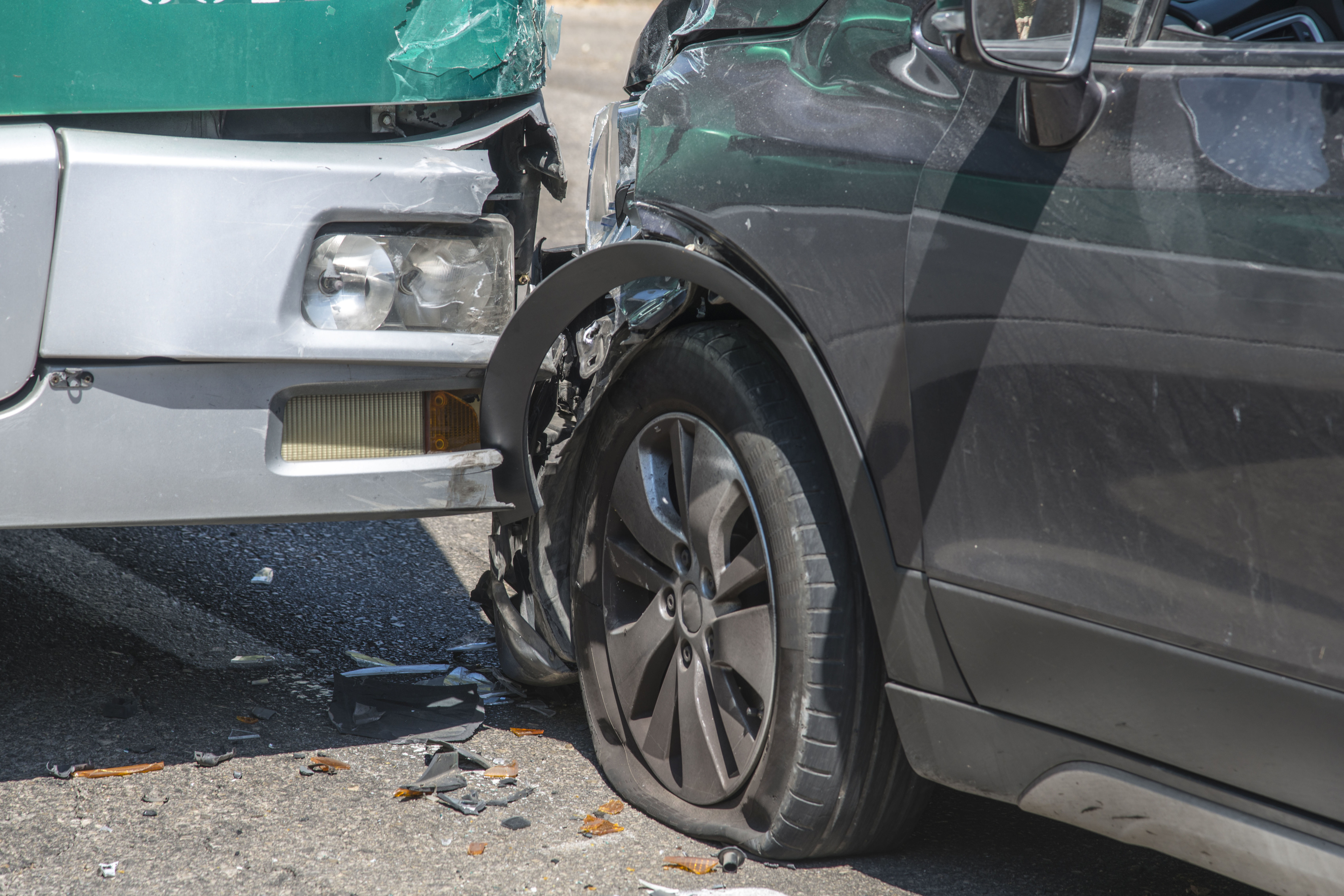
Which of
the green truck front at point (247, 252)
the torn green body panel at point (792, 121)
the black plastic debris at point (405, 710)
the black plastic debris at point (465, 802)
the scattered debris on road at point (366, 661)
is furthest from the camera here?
the scattered debris on road at point (366, 661)

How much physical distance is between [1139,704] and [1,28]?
2.22 m

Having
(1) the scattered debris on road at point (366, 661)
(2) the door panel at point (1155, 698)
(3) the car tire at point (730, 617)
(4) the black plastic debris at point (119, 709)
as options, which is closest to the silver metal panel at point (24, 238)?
(4) the black plastic debris at point (119, 709)

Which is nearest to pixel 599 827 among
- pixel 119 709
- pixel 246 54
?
pixel 119 709

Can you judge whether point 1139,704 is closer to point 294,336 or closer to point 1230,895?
point 1230,895

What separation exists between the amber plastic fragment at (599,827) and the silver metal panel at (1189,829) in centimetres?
92

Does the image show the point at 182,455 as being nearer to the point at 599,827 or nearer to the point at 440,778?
the point at 440,778

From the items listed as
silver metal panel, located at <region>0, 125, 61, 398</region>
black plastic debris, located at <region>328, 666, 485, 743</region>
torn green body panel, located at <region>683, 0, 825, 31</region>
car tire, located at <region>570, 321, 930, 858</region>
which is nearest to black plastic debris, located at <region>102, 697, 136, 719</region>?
black plastic debris, located at <region>328, 666, 485, 743</region>

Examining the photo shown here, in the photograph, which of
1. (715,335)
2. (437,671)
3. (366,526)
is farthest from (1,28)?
(366,526)

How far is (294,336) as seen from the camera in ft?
8.09

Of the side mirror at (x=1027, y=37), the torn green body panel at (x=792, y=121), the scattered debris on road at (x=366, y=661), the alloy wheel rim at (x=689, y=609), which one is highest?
the side mirror at (x=1027, y=37)

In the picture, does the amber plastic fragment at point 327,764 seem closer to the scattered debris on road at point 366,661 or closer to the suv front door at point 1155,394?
the scattered debris on road at point 366,661

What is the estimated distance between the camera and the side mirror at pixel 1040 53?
1.60 meters

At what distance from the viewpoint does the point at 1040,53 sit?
1635 millimetres

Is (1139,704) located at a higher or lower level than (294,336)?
lower
